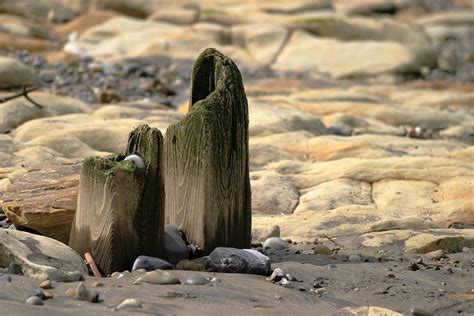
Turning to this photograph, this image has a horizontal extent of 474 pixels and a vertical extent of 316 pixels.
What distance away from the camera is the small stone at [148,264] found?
7261 mm

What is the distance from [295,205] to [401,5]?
31.8 m

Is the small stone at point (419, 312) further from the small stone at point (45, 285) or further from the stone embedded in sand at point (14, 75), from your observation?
the stone embedded in sand at point (14, 75)

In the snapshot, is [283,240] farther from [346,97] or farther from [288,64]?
[288,64]

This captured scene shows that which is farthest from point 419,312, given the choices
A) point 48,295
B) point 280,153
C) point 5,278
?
point 280,153

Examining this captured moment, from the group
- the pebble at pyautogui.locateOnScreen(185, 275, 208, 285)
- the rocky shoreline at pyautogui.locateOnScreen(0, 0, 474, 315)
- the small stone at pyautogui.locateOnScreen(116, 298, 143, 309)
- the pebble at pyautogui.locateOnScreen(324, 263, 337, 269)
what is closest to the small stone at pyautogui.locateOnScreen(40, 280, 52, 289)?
the rocky shoreline at pyautogui.locateOnScreen(0, 0, 474, 315)

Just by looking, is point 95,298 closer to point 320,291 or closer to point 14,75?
point 320,291

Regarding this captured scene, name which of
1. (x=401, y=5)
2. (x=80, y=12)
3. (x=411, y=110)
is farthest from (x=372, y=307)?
(x=401, y=5)

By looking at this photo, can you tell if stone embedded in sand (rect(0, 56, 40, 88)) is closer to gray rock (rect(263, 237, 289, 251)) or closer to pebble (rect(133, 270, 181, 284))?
gray rock (rect(263, 237, 289, 251))

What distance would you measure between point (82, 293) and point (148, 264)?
997mm

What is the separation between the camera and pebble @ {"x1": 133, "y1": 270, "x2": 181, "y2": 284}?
22.6 feet

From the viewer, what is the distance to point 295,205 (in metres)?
10.9

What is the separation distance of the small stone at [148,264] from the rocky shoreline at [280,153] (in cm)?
1

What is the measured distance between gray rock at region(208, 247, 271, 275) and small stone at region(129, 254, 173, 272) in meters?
0.35

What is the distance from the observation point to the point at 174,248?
7691mm
